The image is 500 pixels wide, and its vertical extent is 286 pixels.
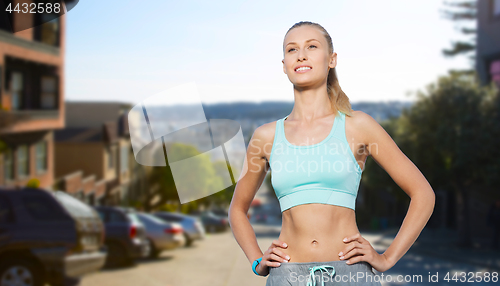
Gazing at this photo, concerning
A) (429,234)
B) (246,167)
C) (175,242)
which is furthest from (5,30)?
(429,234)

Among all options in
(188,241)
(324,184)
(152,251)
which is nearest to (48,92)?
(152,251)

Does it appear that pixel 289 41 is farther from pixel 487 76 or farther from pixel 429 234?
pixel 429 234

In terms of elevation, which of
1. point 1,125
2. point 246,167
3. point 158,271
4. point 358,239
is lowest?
point 158,271

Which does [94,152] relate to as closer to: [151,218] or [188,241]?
[151,218]

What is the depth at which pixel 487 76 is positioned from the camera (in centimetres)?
1270

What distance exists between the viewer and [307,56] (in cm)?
124

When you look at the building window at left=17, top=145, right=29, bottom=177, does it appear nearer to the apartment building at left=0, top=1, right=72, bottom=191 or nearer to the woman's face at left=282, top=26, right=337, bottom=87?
the apartment building at left=0, top=1, right=72, bottom=191

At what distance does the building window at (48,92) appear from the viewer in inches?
252

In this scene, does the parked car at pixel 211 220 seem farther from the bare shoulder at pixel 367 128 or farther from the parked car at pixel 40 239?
the bare shoulder at pixel 367 128

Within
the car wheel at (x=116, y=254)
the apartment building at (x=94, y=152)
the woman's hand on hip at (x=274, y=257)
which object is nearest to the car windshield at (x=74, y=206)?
the apartment building at (x=94, y=152)

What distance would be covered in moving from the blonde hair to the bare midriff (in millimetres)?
285

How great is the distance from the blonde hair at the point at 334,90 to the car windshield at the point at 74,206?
195 inches

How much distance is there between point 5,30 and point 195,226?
4816 millimetres

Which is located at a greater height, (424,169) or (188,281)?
(424,169)
